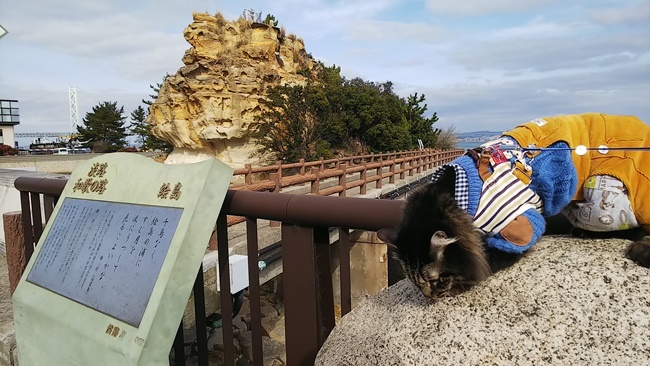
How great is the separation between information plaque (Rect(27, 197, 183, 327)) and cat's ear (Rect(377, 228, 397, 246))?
0.67 m

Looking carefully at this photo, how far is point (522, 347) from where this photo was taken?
98cm

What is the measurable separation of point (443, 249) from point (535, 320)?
0.28 m

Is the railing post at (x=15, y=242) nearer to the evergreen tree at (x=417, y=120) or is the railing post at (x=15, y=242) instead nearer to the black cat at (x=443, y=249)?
the black cat at (x=443, y=249)

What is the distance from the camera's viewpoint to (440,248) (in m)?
1.15

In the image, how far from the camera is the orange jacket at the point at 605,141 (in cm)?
129

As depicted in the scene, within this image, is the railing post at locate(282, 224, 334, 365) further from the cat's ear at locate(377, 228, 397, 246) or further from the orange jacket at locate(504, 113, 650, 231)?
the orange jacket at locate(504, 113, 650, 231)

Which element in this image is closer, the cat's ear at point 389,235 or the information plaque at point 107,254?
the cat's ear at point 389,235

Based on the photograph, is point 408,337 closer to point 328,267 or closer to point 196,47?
point 328,267

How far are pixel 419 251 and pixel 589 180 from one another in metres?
0.67

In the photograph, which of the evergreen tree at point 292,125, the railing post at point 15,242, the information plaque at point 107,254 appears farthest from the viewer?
the evergreen tree at point 292,125

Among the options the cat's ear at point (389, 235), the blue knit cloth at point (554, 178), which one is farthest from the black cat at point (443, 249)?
the blue knit cloth at point (554, 178)

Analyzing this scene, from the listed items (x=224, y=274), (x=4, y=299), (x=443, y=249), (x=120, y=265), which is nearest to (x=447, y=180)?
(x=443, y=249)

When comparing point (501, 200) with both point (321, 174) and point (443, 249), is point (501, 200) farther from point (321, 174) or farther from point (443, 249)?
point (321, 174)

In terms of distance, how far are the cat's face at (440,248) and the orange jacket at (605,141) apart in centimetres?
43
